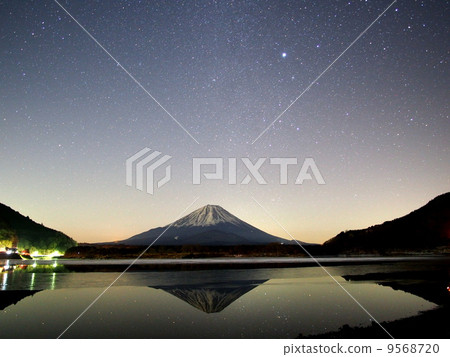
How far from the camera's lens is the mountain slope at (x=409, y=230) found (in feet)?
380

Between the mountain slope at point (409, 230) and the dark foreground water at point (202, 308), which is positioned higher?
the mountain slope at point (409, 230)

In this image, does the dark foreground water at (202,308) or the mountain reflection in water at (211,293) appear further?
the mountain reflection in water at (211,293)

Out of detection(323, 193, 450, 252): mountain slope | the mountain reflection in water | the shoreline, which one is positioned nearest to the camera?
the mountain reflection in water

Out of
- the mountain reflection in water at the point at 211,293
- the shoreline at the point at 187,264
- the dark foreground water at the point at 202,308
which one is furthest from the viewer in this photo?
the shoreline at the point at 187,264

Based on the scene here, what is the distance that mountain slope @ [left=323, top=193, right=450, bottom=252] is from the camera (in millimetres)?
115781

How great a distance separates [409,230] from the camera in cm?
12756

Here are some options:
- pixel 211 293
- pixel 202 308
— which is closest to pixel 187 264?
pixel 211 293

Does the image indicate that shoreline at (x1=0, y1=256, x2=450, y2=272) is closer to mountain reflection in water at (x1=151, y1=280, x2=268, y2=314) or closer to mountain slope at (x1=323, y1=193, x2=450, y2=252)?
mountain reflection in water at (x1=151, y1=280, x2=268, y2=314)

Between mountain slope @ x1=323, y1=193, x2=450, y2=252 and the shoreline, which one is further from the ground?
mountain slope @ x1=323, y1=193, x2=450, y2=252

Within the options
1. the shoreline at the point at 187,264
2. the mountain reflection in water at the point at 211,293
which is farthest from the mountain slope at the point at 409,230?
the mountain reflection in water at the point at 211,293

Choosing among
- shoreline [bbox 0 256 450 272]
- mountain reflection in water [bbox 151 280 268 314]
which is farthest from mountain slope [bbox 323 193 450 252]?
mountain reflection in water [bbox 151 280 268 314]

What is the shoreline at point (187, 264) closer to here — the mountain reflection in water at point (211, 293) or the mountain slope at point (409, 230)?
the mountain reflection in water at point (211, 293)

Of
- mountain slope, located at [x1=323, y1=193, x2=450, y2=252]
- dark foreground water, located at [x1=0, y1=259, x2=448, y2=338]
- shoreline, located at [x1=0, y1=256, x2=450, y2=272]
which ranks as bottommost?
dark foreground water, located at [x1=0, y1=259, x2=448, y2=338]
